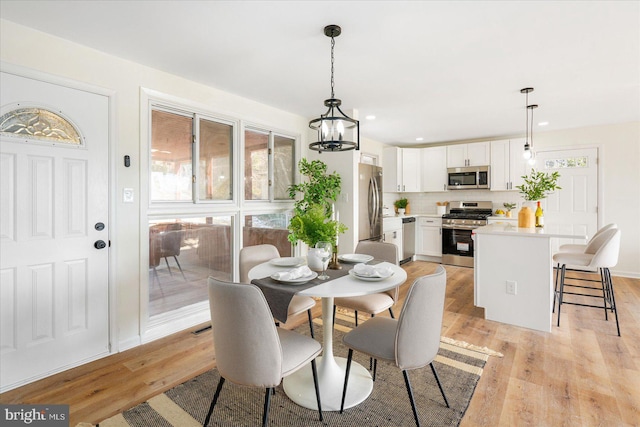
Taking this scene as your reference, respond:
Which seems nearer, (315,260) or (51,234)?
(315,260)

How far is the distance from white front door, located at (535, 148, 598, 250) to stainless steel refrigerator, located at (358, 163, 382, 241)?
285 cm

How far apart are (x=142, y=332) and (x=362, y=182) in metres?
3.21

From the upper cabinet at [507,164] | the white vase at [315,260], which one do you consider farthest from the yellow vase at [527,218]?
the white vase at [315,260]

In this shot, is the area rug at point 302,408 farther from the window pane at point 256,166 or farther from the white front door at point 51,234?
the window pane at point 256,166

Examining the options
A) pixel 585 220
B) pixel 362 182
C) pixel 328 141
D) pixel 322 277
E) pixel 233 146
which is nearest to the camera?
pixel 322 277

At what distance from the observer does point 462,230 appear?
5.67 m

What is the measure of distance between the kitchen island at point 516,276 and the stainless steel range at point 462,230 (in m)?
2.38

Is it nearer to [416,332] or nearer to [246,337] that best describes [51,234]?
[246,337]

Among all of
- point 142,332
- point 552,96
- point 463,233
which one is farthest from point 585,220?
point 142,332

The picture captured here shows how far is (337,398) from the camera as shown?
194cm

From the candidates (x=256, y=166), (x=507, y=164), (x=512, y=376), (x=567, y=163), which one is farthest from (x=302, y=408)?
(x=567, y=163)

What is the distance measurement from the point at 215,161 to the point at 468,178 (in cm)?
459

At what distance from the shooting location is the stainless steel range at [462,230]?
557cm

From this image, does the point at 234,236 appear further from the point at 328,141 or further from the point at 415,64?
the point at 415,64
